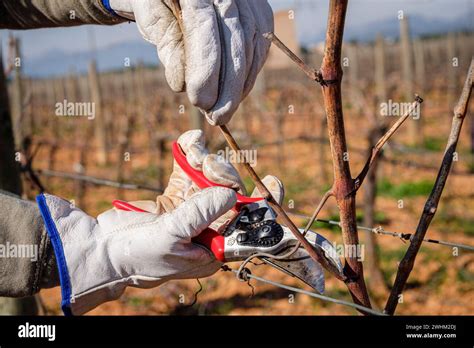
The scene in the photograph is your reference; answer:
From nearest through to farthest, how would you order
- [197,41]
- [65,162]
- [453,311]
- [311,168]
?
[197,41], [453,311], [311,168], [65,162]

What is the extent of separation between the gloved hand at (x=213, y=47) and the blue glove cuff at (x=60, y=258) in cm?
41

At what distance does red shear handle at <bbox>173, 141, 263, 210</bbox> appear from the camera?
4.94 feet

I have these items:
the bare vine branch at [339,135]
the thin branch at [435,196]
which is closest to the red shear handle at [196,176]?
the bare vine branch at [339,135]

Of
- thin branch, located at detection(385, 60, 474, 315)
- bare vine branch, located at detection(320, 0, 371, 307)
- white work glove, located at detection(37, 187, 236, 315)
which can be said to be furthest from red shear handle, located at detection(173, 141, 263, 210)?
thin branch, located at detection(385, 60, 474, 315)

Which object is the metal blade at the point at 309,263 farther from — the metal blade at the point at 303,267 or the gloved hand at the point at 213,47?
the gloved hand at the point at 213,47

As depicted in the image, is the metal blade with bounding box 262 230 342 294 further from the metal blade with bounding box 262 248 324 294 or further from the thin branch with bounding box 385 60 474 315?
the thin branch with bounding box 385 60 474 315

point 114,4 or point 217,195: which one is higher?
point 114,4

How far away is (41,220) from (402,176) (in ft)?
26.7

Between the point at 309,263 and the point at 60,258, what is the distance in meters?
0.54

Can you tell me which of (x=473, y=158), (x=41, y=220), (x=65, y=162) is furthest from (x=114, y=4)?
(x=65, y=162)

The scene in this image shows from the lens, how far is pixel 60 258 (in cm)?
140

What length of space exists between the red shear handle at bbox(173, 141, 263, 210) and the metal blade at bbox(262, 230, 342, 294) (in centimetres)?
17
